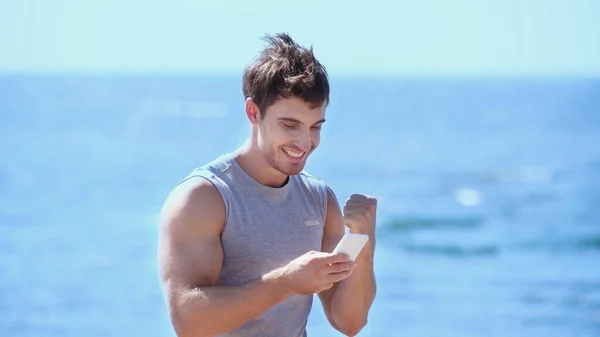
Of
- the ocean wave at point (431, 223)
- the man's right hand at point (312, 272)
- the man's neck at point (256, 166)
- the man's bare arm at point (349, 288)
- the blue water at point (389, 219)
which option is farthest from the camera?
the ocean wave at point (431, 223)

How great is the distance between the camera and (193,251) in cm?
289

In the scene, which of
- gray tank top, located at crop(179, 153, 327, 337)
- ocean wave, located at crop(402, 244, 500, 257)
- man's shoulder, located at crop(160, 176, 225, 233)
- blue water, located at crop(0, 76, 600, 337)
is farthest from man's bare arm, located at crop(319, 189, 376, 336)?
ocean wave, located at crop(402, 244, 500, 257)

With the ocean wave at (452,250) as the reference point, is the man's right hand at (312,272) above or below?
below

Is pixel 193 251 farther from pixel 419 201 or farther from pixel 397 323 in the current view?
pixel 419 201

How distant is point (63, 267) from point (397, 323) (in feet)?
16.1

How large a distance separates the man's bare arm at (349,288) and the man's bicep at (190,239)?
18.6 inches

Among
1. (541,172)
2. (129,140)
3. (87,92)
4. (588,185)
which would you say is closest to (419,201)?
(588,185)

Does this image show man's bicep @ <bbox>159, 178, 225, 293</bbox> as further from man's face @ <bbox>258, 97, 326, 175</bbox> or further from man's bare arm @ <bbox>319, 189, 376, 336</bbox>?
man's bare arm @ <bbox>319, 189, 376, 336</bbox>

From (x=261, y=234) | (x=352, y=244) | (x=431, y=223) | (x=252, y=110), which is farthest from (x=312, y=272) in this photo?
(x=431, y=223)

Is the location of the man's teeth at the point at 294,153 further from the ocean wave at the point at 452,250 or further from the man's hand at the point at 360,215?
the ocean wave at the point at 452,250

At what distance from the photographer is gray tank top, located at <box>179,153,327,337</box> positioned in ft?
9.81

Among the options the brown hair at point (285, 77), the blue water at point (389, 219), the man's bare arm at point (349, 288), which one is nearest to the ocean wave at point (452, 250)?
the blue water at point (389, 219)

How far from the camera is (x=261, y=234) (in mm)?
3012

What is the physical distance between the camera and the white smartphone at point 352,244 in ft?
9.45
